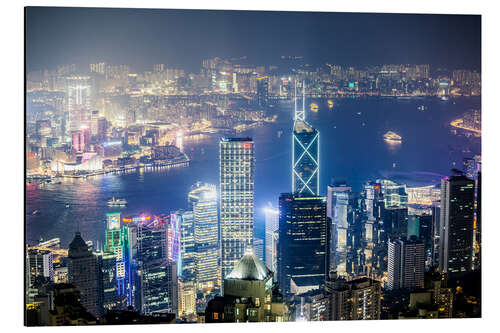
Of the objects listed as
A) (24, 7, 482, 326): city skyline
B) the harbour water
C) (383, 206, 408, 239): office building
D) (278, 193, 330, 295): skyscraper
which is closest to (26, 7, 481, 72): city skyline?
(24, 7, 482, 326): city skyline

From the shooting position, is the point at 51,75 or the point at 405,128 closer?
the point at 51,75

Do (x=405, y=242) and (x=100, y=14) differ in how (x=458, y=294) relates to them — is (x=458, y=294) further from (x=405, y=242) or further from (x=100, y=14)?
(x=100, y=14)

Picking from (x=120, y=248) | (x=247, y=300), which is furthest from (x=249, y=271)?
(x=120, y=248)

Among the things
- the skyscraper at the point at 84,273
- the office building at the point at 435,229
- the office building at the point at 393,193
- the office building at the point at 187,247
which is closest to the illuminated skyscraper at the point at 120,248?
the skyscraper at the point at 84,273

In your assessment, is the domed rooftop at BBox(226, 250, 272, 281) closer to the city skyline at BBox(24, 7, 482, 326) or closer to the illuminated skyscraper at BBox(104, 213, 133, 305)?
the city skyline at BBox(24, 7, 482, 326)

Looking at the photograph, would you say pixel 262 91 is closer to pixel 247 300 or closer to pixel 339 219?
pixel 339 219

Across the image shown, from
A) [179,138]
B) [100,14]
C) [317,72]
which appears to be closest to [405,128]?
[317,72]
